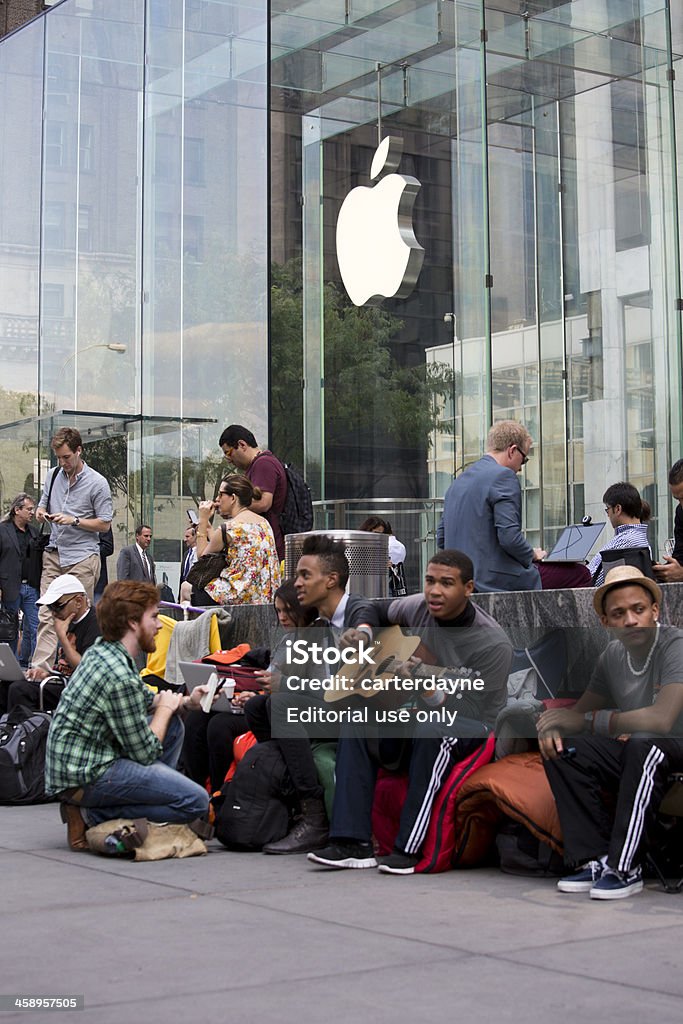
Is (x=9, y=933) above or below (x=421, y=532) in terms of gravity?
below

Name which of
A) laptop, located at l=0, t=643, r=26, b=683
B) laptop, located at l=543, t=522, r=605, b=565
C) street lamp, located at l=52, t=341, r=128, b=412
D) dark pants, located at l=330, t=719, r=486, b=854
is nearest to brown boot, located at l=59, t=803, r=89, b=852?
dark pants, located at l=330, t=719, r=486, b=854

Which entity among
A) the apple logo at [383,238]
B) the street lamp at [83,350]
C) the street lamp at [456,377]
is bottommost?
the street lamp at [456,377]

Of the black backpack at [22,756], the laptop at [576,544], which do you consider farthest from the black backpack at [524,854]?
the black backpack at [22,756]

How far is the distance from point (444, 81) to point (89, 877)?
11431 millimetres

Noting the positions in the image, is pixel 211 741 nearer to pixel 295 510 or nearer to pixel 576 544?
pixel 295 510

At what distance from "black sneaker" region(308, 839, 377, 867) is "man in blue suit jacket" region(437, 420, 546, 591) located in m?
2.19

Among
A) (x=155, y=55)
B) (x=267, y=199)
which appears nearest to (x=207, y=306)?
(x=267, y=199)

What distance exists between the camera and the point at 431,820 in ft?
22.0

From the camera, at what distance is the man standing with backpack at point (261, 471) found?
10508 mm

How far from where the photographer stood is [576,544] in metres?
10.7

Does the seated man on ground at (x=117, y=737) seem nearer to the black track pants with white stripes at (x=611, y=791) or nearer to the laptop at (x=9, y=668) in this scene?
the black track pants with white stripes at (x=611, y=791)

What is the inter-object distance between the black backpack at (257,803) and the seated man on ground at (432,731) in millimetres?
520

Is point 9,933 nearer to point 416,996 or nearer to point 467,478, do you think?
point 416,996

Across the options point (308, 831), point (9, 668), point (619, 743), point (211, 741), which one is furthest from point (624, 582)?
point (9, 668)
